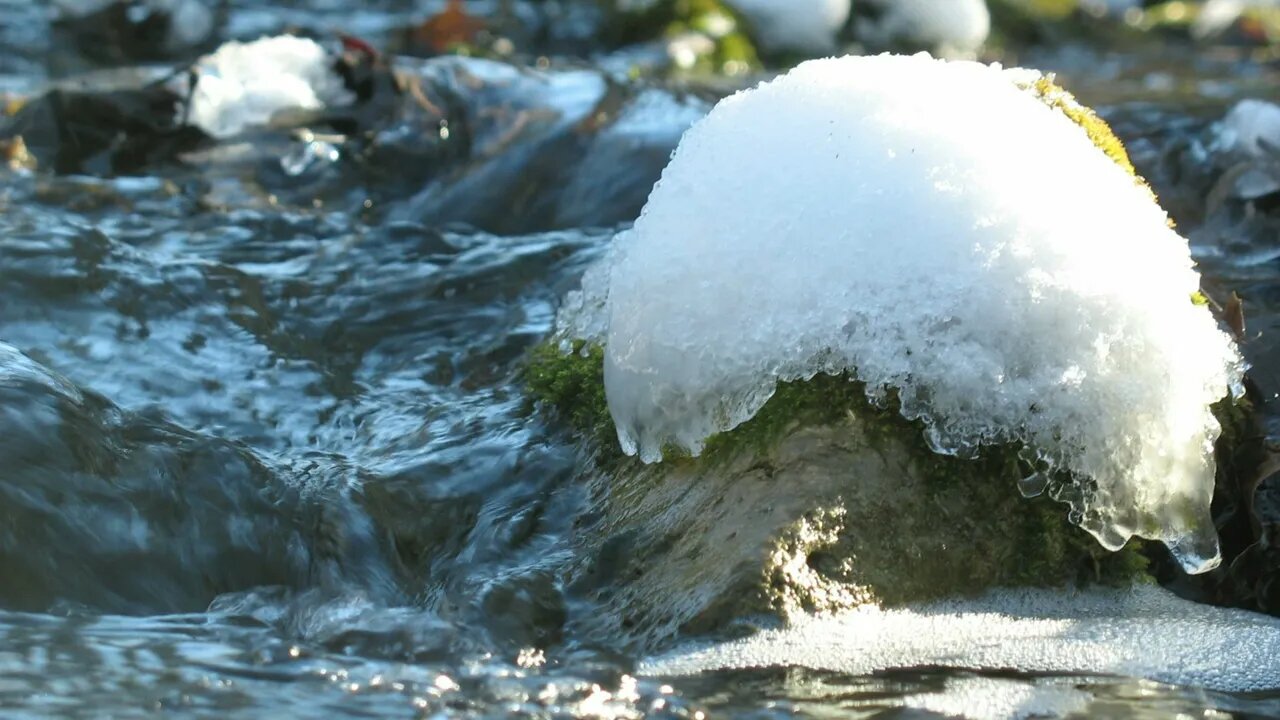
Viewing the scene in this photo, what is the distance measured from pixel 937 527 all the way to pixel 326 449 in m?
1.53

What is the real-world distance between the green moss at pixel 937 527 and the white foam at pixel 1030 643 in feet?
0.15

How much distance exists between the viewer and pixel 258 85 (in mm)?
6402

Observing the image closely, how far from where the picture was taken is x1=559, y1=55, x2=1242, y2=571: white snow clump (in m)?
2.56

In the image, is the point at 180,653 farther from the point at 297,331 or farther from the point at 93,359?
the point at 297,331

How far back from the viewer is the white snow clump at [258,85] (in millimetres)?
6285

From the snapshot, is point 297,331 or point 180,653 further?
point 297,331

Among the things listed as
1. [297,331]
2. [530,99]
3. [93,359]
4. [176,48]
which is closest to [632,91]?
[530,99]

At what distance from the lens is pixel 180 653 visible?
8.06 ft

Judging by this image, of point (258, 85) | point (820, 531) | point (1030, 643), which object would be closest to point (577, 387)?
point (820, 531)

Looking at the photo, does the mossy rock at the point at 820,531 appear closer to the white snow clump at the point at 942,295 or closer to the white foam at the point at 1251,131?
the white snow clump at the point at 942,295

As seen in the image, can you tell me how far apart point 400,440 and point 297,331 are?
1026 millimetres

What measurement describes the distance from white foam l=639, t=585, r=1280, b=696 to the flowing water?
Result: 0.04 meters

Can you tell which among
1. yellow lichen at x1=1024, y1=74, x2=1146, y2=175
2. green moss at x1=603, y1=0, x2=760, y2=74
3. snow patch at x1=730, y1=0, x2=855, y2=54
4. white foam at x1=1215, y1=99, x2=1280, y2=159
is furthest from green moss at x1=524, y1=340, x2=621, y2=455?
snow patch at x1=730, y1=0, x2=855, y2=54

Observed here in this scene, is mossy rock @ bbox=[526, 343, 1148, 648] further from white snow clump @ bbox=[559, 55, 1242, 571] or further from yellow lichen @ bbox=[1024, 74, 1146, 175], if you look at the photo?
yellow lichen @ bbox=[1024, 74, 1146, 175]
